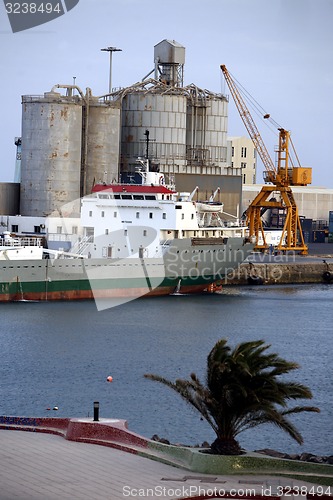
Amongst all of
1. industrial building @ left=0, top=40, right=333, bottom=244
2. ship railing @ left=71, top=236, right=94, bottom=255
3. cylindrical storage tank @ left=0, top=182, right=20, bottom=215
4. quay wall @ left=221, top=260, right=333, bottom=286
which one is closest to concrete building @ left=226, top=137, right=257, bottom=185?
industrial building @ left=0, top=40, right=333, bottom=244

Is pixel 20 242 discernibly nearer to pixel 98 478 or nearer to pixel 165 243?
pixel 165 243

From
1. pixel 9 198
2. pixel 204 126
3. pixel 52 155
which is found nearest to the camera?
pixel 52 155

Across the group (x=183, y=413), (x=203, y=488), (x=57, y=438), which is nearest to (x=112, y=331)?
(x=183, y=413)

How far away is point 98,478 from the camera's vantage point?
41.2ft

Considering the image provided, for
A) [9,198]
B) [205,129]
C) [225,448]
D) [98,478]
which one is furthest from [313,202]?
[98,478]

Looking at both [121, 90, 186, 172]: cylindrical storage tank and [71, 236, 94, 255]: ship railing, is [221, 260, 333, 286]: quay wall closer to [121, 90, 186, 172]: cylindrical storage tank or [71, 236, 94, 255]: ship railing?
[121, 90, 186, 172]: cylindrical storage tank

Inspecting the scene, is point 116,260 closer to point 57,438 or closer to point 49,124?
point 49,124

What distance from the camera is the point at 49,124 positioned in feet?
170

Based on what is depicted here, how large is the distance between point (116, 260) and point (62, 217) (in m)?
7.33

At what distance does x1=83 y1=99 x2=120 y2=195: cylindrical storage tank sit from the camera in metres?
53.1

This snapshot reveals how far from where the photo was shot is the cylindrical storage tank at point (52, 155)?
51.8 meters

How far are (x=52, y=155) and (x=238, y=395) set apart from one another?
38.8 meters

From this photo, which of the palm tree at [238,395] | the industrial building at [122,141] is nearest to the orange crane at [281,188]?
the industrial building at [122,141]

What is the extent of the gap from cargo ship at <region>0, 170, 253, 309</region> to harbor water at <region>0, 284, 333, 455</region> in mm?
882
